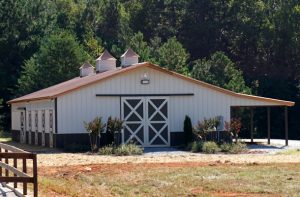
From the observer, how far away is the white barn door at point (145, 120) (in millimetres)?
36875

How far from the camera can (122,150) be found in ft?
108

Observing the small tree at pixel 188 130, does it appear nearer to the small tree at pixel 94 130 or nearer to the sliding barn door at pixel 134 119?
the sliding barn door at pixel 134 119

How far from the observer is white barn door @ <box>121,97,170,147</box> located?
3688 centimetres

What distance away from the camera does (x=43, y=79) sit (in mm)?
57812

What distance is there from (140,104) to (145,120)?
79 cm

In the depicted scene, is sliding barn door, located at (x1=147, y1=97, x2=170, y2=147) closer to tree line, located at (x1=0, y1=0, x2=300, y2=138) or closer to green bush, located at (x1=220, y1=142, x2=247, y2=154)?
green bush, located at (x1=220, y1=142, x2=247, y2=154)

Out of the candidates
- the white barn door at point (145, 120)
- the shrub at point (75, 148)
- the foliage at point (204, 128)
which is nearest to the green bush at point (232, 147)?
the foliage at point (204, 128)

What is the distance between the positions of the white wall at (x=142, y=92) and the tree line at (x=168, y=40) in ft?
47.1

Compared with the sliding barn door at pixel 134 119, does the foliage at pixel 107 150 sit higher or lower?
lower

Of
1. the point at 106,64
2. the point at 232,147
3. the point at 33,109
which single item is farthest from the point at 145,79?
the point at 106,64

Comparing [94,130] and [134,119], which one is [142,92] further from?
[94,130]

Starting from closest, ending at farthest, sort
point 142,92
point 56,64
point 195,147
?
point 195,147 < point 142,92 < point 56,64

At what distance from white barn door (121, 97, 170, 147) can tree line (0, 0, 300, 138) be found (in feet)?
52.0

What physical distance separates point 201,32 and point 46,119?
37252mm
